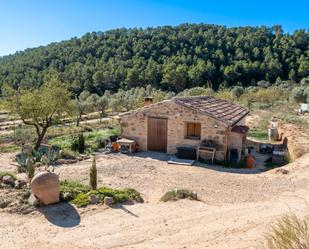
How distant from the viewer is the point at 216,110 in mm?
19609

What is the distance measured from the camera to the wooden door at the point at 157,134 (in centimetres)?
1931

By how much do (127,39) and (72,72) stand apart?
18026 mm

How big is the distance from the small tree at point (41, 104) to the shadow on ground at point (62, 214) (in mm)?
8793

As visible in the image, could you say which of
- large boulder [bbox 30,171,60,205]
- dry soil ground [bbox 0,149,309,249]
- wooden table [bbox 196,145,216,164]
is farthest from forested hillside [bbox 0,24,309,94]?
large boulder [bbox 30,171,60,205]

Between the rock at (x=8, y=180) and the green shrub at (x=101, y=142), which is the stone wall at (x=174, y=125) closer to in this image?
the green shrub at (x=101, y=142)

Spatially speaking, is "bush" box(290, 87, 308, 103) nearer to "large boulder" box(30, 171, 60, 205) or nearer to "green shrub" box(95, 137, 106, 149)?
"green shrub" box(95, 137, 106, 149)

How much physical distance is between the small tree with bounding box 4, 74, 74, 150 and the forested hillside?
44577mm

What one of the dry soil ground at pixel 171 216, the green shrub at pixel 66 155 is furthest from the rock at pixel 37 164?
the dry soil ground at pixel 171 216

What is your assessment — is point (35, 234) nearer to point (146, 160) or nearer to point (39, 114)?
point (146, 160)

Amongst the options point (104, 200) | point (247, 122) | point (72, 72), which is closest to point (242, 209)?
point (104, 200)

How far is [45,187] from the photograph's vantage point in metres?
11.0

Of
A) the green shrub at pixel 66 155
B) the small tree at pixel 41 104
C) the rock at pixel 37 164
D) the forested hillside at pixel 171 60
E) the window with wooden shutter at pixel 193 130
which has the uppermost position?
the forested hillside at pixel 171 60

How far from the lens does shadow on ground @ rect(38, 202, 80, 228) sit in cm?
998

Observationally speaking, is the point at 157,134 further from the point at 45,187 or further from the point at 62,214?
the point at 62,214
